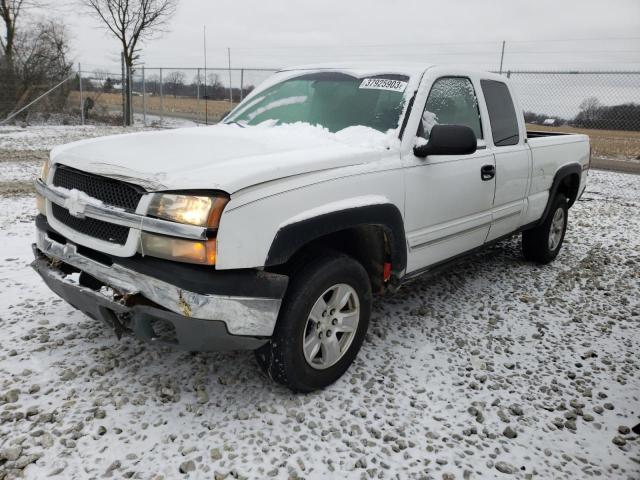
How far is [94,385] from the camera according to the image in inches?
105

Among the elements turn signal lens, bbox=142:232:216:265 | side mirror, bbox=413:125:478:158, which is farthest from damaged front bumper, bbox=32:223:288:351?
side mirror, bbox=413:125:478:158

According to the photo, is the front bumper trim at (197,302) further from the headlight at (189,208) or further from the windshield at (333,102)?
the windshield at (333,102)

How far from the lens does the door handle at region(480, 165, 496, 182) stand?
11.7 ft

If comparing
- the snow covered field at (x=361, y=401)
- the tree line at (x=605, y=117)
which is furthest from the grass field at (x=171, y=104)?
the snow covered field at (x=361, y=401)

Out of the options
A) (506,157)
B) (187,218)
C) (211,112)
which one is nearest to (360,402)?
(187,218)

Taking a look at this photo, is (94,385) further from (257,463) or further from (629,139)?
(629,139)

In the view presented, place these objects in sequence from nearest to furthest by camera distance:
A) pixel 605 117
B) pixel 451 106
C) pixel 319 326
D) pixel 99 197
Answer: pixel 99 197, pixel 319 326, pixel 451 106, pixel 605 117

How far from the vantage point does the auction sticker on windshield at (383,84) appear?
10.5 ft

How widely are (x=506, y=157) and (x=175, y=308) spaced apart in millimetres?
2866

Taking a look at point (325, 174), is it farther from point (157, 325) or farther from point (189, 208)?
point (157, 325)

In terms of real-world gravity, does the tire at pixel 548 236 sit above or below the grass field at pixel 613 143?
below

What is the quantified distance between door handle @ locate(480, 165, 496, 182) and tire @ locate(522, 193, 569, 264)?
4.87ft

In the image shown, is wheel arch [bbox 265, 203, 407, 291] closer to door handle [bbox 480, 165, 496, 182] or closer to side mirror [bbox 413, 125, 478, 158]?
side mirror [bbox 413, 125, 478, 158]

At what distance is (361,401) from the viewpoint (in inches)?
106
